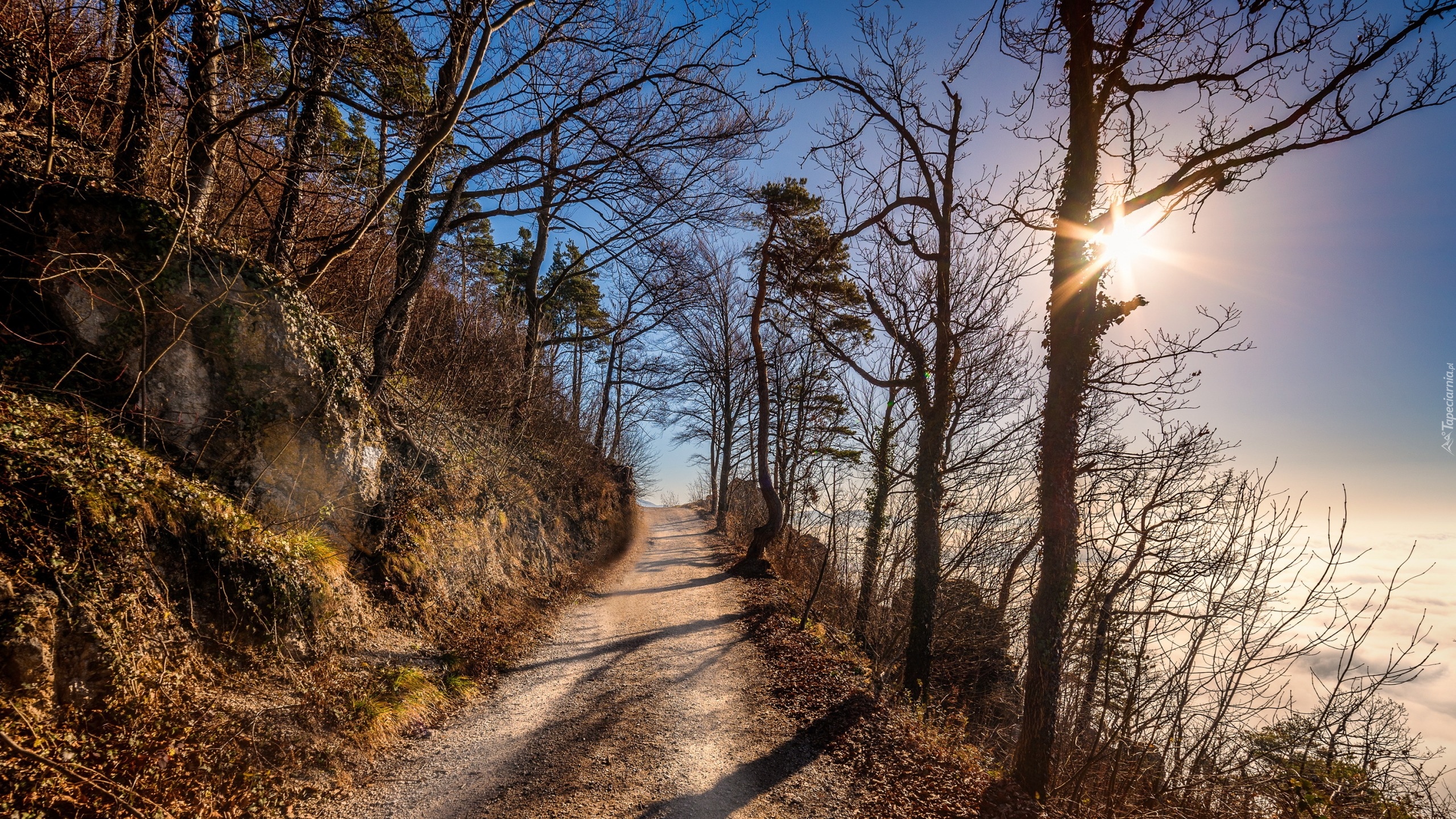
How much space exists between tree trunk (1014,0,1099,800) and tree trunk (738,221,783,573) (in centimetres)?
836

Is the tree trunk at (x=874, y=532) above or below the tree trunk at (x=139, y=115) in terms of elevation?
below

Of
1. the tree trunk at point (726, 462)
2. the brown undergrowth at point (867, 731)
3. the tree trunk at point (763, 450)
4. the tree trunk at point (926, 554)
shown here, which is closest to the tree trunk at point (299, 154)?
the brown undergrowth at point (867, 731)

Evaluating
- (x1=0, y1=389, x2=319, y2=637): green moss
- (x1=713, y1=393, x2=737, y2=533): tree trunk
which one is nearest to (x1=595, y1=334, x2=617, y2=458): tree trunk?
(x1=713, y1=393, x2=737, y2=533): tree trunk

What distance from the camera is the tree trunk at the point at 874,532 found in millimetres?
11344

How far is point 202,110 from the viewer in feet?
16.8

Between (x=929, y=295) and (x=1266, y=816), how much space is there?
7191 millimetres

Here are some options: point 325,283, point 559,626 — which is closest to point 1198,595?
point 559,626

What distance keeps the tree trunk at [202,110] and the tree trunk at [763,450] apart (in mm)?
10913

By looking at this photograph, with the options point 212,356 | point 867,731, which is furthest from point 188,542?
point 867,731

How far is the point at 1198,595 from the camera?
662 cm

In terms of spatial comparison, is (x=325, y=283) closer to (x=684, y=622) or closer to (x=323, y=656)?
(x=323, y=656)

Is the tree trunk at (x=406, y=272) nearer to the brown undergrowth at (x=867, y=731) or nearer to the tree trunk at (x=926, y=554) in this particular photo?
the brown undergrowth at (x=867, y=731)

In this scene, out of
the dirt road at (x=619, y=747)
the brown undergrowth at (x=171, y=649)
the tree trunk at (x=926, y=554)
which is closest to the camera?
the brown undergrowth at (x=171, y=649)

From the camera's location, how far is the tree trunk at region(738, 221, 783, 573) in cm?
1362
